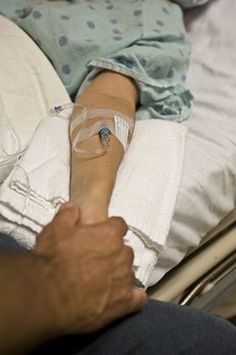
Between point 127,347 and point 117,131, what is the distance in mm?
428

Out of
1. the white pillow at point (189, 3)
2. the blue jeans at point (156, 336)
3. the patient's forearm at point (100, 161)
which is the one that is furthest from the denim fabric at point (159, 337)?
the white pillow at point (189, 3)

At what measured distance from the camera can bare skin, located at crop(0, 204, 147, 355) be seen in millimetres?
808

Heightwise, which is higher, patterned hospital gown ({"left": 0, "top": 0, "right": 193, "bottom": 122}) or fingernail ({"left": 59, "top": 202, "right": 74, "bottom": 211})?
patterned hospital gown ({"left": 0, "top": 0, "right": 193, "bottom": 122})

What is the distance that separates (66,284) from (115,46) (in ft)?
2.27

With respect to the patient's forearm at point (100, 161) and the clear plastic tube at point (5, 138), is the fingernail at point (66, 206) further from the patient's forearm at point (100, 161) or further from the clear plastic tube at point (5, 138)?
the clear plastic tube at point (5, 138)

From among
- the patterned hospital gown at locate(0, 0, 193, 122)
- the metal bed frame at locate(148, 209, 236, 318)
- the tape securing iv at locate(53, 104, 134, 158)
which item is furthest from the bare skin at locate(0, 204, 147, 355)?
the patterned hospital gown at locate(0, 0, 193, 122)

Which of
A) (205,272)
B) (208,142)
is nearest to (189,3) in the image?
(208,142)

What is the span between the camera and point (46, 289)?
833mm

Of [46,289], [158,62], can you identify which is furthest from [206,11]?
[46,289]

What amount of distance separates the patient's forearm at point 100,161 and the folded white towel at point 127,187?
0.09 ft

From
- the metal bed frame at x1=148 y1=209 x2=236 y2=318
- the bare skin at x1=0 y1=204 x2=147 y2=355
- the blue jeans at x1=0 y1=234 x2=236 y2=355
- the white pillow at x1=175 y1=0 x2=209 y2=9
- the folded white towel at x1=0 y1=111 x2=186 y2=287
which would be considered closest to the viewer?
the bare skin at x1=0 y1=204 x2=147 y2=355

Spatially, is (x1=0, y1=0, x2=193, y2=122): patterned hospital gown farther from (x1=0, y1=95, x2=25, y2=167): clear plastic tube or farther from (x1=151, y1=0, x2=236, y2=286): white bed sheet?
(x1=0, y1=95, x2=25, y2=167): clear plastic tube

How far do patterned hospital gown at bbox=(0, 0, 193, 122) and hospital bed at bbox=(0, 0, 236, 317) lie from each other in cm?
4

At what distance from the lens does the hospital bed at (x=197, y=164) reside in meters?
1.22
